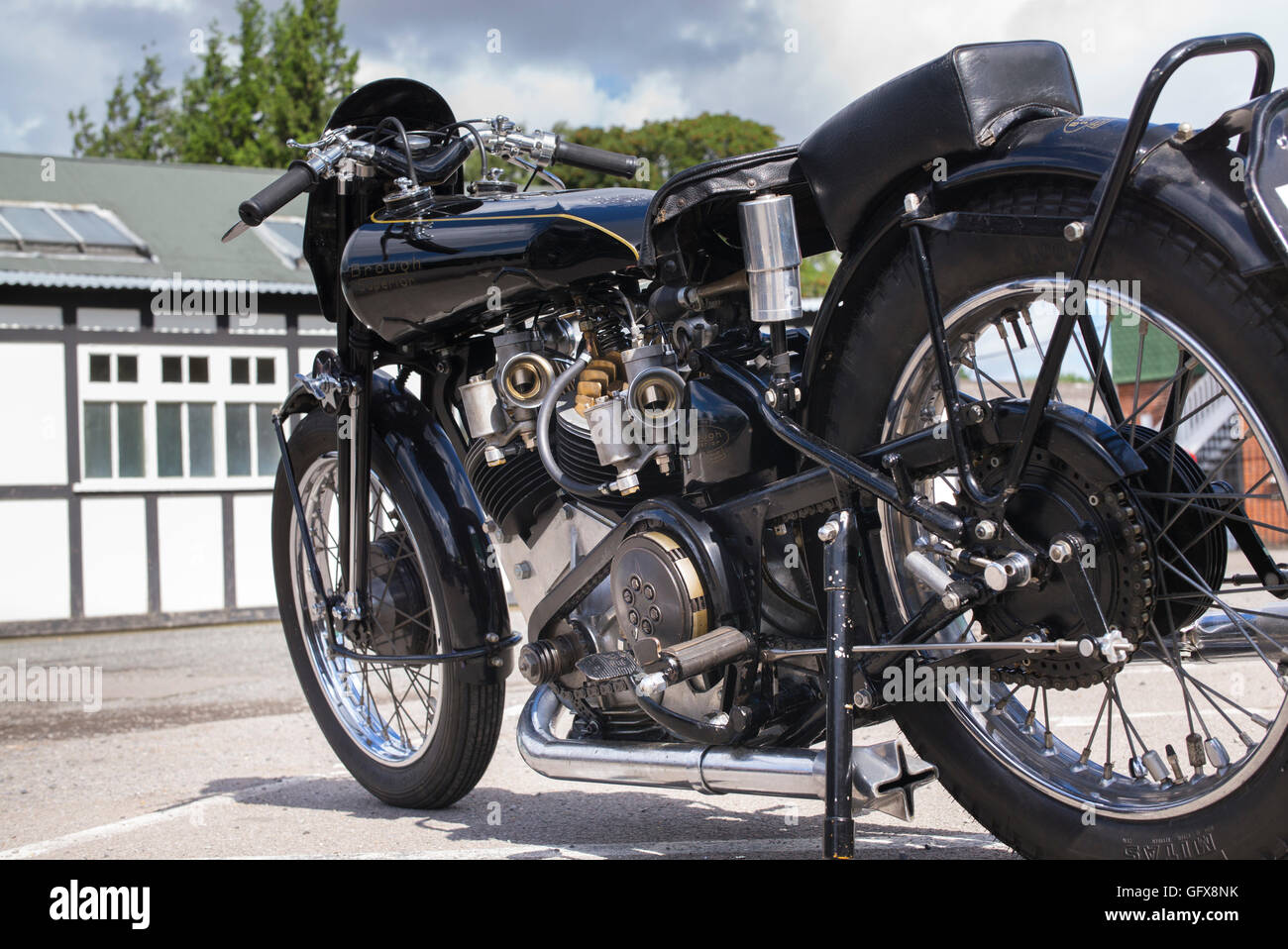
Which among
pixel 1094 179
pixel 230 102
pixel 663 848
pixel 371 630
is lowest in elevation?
pixel 663 848

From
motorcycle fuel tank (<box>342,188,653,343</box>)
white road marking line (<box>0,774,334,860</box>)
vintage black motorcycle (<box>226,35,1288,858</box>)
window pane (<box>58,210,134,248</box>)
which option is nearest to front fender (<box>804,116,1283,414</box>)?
vintage black motorcycle (<box>226,35,1288,858</box>)

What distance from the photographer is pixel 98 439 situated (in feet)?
45.2

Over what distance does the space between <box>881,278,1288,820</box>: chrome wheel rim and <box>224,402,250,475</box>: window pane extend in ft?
41.8

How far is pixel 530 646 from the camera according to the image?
3225mm

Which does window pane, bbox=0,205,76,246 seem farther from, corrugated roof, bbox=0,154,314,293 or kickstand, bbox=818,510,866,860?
kickstand, bbox=818,510,866,860

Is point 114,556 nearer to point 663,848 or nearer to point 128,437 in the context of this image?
point 128,437

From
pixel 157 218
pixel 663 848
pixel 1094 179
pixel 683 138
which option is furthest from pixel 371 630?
pixel 683 138

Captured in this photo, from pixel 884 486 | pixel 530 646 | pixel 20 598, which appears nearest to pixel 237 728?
pixel 530 646

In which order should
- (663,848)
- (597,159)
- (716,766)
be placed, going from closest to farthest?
1. (716,766)
2. (663,848)
3. (597,159)

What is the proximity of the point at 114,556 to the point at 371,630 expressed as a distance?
1111cm

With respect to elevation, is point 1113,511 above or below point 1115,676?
above

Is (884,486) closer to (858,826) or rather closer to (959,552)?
(959,552)

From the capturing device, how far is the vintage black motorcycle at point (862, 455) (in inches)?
83.6

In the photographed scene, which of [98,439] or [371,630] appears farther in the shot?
[98,439]
